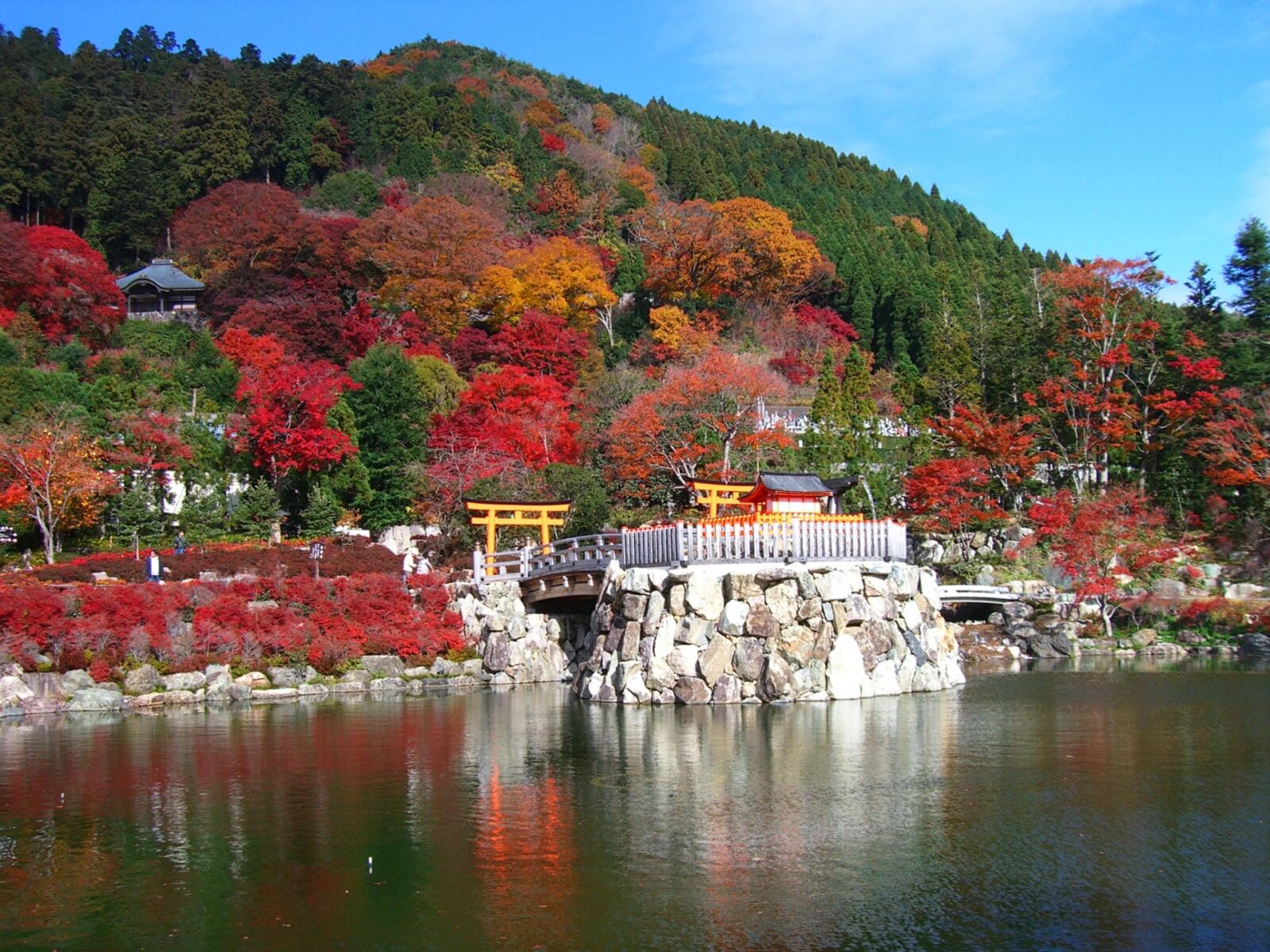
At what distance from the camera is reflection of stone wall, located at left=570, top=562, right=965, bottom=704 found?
Result: 19266 millimetres

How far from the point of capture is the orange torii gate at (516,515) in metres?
27.3

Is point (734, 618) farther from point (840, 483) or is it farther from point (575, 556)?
point (575, 556)

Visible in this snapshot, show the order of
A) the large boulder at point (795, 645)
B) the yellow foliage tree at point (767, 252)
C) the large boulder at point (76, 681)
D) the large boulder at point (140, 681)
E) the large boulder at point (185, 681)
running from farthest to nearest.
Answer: the yellow foliage tree at point (767, 252) → the large boulder at point (185, 681) → the large boulder at point (140, 681) → the large boulder at point (76, 681) → the large boulder at point (795, 645)

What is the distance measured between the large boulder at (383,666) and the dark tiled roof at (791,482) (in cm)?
933

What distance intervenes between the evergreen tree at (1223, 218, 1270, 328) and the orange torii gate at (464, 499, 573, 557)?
21.5m

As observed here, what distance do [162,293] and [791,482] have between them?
127 ft

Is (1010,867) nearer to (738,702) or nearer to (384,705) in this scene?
(738,702)

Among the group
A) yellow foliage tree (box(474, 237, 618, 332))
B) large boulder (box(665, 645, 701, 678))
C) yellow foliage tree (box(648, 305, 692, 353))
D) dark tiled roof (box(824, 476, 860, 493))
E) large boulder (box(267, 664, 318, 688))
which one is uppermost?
yellow foliage tree (box(474, 237, 618, 332))

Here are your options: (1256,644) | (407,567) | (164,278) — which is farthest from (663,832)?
(164,278)

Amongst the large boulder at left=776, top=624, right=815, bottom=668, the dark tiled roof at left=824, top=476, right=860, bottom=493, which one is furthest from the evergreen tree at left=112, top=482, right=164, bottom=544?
the large boulder at left=776, top=624, right=815, bottom=668

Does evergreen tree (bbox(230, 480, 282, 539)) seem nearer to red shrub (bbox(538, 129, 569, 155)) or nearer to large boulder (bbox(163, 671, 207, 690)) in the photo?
large boulder (bbox(163, 671, 207, 690))

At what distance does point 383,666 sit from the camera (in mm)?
24328

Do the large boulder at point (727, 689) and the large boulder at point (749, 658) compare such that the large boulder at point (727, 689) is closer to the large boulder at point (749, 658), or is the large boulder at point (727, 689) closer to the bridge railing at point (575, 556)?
the large boulder at point (749, 658)

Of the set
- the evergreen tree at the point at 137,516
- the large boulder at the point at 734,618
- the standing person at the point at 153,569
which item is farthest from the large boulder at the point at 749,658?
the evergreen tree at the point at 137,516
